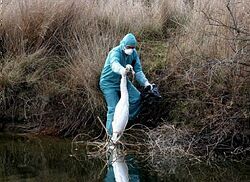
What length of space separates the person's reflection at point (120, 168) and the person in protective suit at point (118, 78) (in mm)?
541

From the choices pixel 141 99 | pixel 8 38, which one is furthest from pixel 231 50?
pixel 8 38

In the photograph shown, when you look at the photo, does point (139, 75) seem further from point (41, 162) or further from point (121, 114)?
point (41, 162)

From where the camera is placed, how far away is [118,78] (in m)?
10.3

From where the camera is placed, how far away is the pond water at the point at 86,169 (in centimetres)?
853

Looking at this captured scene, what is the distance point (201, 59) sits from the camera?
10336mm

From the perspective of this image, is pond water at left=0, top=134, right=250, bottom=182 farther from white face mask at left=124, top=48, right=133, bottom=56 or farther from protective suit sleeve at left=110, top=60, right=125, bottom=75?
white face mask at left=124, top=48, right=133, bottom=56

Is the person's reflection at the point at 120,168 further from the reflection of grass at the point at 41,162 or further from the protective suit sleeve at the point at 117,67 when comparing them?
the protective suit sleeve at the point at 117,67

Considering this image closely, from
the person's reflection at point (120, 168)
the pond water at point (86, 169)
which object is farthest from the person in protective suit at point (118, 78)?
the pond water at point (86, 169)

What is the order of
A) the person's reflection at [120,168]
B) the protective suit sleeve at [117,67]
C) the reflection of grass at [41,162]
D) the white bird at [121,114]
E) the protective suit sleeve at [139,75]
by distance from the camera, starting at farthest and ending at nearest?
the protective suit sleeve at [139,75] → the white bird at [121,114] → the protective suit sleeve at [117,67] → the reflection of grass at [41,162] → the person's reflection at [120,168]

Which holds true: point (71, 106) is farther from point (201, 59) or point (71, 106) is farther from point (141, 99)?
point (201, 59)

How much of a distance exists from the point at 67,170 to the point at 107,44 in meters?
3.01

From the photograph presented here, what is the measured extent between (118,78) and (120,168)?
178 cm

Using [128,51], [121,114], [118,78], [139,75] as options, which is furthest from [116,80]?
[121,114]

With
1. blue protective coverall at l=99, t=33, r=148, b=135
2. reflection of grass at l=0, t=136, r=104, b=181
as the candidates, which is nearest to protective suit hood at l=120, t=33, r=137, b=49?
blue protective coverall at l=99, t=33, r=148, b=135
